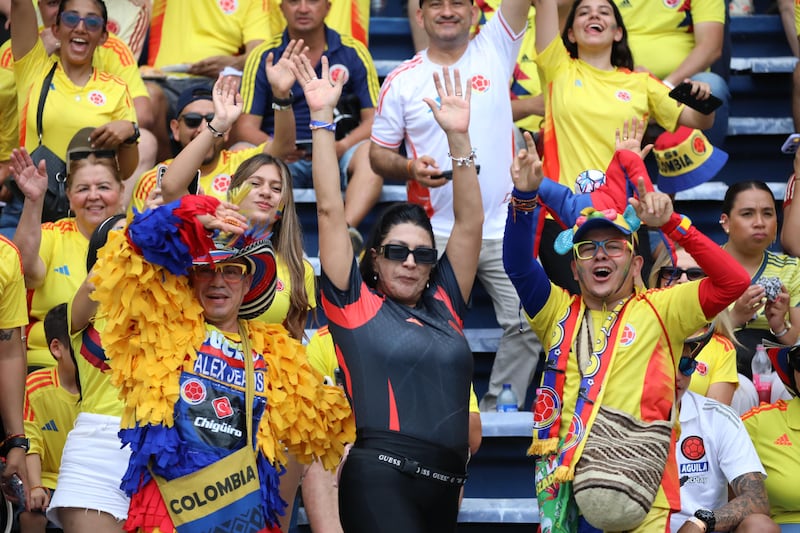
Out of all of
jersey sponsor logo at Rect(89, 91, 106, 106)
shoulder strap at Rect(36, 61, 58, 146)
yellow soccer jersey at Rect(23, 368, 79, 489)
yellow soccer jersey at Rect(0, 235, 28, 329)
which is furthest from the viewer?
jersey sponsor logo at Rect(89, 91, 106, 106)

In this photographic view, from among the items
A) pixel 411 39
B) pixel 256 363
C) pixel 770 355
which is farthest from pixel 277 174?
pixel 411 39

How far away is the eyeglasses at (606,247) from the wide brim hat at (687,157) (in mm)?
1997

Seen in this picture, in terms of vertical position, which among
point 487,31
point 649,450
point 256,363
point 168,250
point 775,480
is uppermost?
point 487,31

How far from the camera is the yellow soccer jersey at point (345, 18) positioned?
8.31m

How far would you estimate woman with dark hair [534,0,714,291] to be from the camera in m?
6.66

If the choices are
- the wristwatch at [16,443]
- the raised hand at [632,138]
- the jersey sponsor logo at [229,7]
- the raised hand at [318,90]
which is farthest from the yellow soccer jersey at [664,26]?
the wristwatch at [16,443]

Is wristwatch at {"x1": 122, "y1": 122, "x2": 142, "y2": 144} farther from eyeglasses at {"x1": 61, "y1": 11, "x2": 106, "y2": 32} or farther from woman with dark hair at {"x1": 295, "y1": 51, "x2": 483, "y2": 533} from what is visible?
woman with dark hair at {"x1": 295, "y1": 51, "x2": 483, "y2": 533}

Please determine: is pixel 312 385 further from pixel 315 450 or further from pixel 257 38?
pixel 257 38

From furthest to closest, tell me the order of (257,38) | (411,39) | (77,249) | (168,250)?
1. (411,39)
2. (257,38)
3. (77,249)
4. (168,250)

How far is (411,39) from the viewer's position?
29.9 ft

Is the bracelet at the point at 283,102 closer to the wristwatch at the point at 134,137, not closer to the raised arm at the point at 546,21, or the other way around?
the wristwatch at the point at 134,137

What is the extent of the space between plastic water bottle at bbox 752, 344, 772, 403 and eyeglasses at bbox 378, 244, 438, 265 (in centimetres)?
231

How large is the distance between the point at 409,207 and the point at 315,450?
956 mm


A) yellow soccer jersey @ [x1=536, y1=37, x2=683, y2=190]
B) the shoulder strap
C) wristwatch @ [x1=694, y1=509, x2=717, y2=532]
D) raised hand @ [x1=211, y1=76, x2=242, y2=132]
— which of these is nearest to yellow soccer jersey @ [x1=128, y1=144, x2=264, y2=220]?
the shoulder strap
